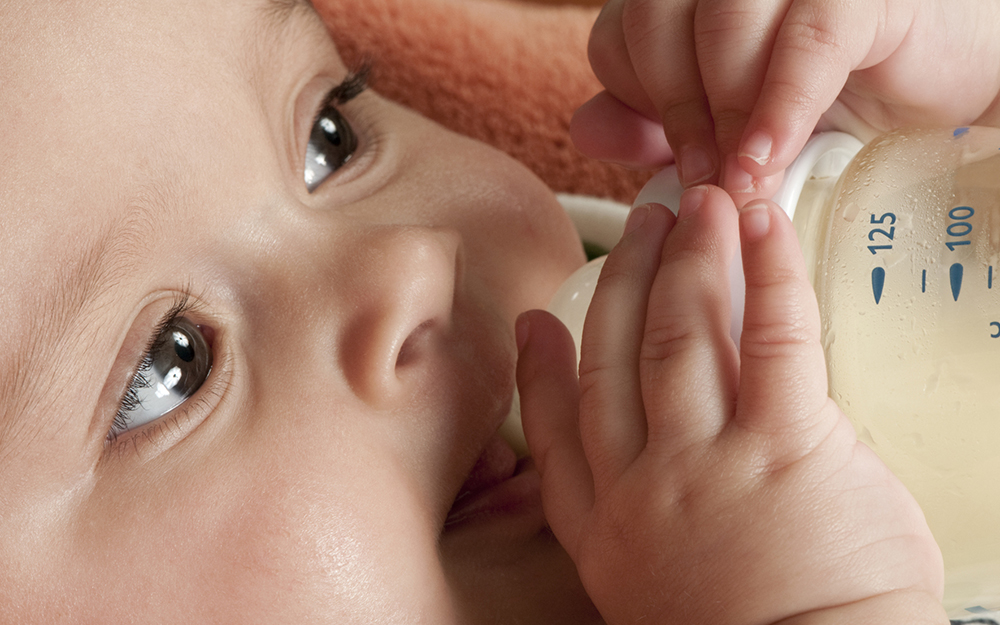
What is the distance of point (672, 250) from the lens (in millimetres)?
555

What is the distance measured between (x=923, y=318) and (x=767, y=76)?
19 centimetres

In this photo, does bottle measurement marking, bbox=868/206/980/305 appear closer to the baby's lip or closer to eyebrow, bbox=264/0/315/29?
the baby's lip

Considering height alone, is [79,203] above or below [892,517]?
above

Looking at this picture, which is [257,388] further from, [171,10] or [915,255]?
[915,255]

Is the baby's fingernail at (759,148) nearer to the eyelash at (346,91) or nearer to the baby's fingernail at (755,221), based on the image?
the baby's fingernail at (755,221)

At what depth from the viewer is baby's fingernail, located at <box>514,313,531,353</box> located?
0.64m

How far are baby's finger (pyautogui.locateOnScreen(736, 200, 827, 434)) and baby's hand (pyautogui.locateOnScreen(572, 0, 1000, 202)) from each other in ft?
0.24

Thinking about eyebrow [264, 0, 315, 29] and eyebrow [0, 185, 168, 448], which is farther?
eyebrow [264, 0, 315, 29]

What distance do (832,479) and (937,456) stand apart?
95 millimetres

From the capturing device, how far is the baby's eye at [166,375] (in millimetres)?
574

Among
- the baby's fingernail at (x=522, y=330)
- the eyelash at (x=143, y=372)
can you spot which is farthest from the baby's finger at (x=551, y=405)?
the eyelash at (x=143, y=372)

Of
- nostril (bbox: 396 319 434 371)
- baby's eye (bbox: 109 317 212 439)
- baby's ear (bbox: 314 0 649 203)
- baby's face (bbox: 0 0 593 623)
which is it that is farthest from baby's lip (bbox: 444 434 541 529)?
baby's ear (bbox: 314 0 649 203)

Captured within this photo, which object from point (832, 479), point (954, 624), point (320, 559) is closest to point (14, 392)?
point (320, 559)

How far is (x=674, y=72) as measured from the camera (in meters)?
0.66
